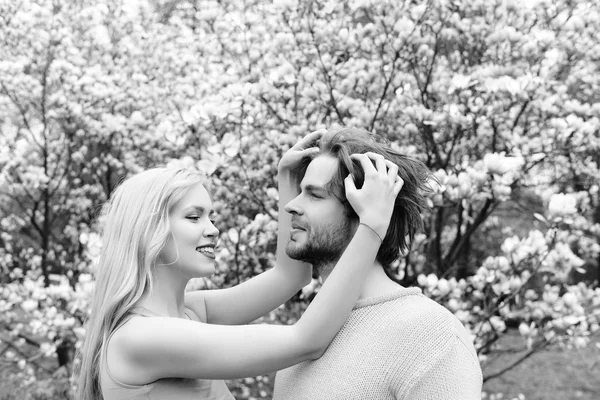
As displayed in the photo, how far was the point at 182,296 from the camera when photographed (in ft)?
6.97

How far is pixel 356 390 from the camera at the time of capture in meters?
1.67

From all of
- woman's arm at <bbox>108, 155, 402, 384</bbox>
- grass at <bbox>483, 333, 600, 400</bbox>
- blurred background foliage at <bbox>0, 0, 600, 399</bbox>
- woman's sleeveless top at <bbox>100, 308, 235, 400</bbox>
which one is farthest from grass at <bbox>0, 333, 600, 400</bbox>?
woman's arm at <bbox>108, 155, 402, 384</bbox>

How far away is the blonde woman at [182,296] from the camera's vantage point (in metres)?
1.74

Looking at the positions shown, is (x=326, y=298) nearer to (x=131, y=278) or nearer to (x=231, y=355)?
(x=231, y=355)

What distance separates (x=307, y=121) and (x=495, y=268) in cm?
133

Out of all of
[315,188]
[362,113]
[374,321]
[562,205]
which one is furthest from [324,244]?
[362,113]

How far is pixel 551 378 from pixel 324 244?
7.42m

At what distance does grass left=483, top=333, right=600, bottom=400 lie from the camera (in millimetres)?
7672

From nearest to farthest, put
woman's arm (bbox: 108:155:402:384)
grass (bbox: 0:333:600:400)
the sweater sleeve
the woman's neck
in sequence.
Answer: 1. the sweater sleeve
2. woman's arm (bbox: 108:155:402:384)
3. the woman's neck
4. grass (bbox: 0:333:600:400)

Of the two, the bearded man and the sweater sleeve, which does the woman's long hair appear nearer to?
the bearded man

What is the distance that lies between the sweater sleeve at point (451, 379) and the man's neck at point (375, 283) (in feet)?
0.94

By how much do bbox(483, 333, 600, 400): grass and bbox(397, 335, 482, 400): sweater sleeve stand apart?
20.1ft

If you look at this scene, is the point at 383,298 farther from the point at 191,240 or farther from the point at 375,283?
the point at 191,240

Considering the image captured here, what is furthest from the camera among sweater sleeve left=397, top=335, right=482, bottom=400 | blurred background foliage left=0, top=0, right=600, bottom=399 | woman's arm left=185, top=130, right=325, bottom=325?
blurred background foliage left=0, top=0, right=600, bottom=399
